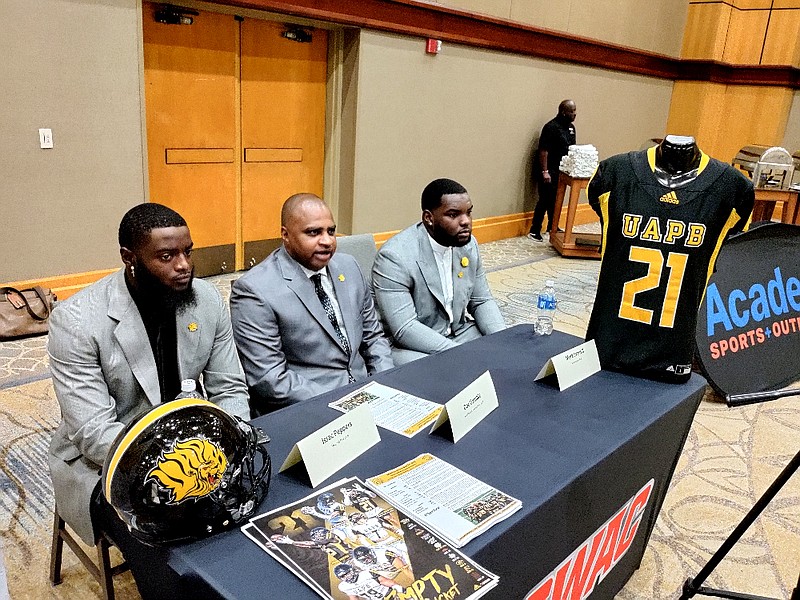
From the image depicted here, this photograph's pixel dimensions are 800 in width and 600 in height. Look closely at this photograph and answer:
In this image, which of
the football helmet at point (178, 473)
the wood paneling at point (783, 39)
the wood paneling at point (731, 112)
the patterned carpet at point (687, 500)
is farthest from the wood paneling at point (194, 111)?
the wood paneling at point (783, 39)

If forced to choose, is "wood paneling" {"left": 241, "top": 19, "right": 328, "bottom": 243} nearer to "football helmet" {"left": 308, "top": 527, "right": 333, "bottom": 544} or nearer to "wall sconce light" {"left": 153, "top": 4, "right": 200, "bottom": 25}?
"wall sconce light" {"left": 153, "top": 4, "right": 200, "bottom": 25}

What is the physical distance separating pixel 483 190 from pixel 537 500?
19.5 ft

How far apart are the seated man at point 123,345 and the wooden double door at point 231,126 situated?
3.27 metres

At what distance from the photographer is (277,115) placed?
17.5 feet

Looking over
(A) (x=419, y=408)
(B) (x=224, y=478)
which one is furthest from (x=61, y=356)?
(A) (x=419, y=408)

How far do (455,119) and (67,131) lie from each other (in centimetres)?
368

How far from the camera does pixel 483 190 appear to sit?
7.05m

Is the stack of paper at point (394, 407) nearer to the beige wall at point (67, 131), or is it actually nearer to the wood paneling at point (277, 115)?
the beige wall at point (67, 131)

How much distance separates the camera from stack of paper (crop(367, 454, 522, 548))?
123 cm

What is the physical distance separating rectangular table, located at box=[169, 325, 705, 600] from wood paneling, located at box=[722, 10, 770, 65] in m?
9.34

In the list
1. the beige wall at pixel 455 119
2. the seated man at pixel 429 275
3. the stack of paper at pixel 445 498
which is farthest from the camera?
the beige wall at pixel 455 119

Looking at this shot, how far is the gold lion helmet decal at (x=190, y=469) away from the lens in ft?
3.57

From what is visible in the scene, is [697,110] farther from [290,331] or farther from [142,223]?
[142,223]

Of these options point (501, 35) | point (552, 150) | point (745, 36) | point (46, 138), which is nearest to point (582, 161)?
point (552, 150)
